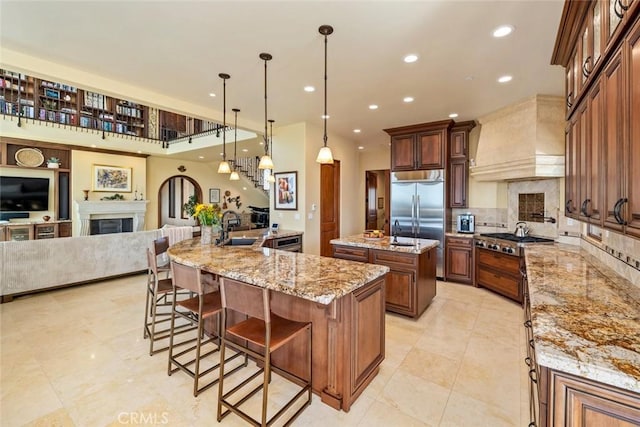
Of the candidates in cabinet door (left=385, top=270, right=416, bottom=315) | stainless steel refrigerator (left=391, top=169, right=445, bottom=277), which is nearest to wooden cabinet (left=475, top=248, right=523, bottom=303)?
stainless steel refrigerator (left=391, top=169, right=445, bottom=277)

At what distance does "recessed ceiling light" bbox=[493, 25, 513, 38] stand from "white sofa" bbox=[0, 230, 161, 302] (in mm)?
6080

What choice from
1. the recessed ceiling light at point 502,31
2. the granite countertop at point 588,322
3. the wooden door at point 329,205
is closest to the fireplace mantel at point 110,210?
the wooden door at point 329,205

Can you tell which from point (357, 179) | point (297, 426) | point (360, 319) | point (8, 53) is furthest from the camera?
point (357, 179)

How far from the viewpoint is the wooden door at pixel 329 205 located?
596 cm

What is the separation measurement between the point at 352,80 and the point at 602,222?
2881 millimetres

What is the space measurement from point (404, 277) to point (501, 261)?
195 cm

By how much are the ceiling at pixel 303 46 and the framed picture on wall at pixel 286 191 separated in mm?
1673

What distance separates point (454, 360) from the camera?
268 cm

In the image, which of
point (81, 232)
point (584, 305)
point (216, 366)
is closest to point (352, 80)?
point (584, 305)

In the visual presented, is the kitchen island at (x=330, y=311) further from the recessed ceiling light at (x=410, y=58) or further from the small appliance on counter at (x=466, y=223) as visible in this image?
the small appliance on counter at (x=466, y=223)

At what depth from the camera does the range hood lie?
3.89 meters

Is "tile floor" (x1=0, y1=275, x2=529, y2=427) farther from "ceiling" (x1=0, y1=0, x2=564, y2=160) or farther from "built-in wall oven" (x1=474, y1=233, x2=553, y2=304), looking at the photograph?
"ceiling" (x1=0, y1=0, x2=564, y2=160)

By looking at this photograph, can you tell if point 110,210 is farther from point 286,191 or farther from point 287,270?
point 287,270

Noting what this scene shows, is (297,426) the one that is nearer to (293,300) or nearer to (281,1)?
Result: (293,300)
